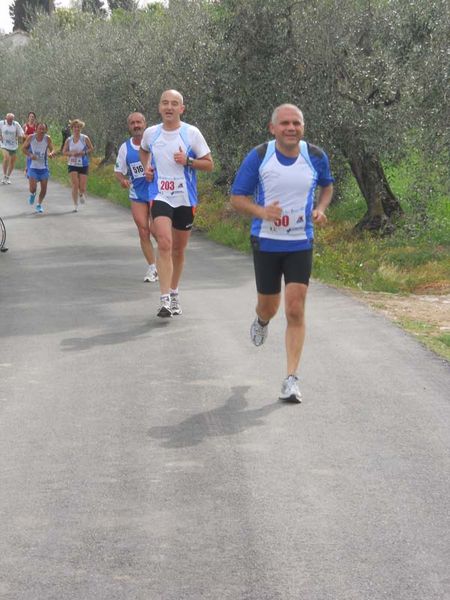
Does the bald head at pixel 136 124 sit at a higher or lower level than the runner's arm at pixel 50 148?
higher

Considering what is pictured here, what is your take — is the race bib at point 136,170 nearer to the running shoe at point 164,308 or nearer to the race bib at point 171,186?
the race bib at point 171,186

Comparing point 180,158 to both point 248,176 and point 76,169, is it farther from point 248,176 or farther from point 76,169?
point 76,169

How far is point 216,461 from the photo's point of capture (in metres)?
6.69

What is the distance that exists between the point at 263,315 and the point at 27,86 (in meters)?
46.9

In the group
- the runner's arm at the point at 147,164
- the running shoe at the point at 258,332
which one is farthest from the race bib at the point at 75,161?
the running shoe at the point at 258,332

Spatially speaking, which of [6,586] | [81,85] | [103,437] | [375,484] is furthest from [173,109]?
[81,85]

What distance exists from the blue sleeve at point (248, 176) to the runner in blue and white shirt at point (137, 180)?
523 cm

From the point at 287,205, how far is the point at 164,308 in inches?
147

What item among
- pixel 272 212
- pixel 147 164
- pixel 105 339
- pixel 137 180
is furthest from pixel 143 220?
pixel 272 212

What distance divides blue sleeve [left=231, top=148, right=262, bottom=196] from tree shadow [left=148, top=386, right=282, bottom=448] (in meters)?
1.34

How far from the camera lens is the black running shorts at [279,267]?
8.27 m

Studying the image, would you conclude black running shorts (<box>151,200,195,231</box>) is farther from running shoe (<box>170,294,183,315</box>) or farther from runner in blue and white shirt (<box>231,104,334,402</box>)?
runner in blue and white shirt (<box>231,104,334,402</box>)

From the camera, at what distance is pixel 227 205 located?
82.5 feet

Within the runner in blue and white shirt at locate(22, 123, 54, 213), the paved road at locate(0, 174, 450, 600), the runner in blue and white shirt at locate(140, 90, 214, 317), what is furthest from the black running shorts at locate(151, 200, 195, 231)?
the runner in blue and white shirt at locate(22, 123, 54, 213)
